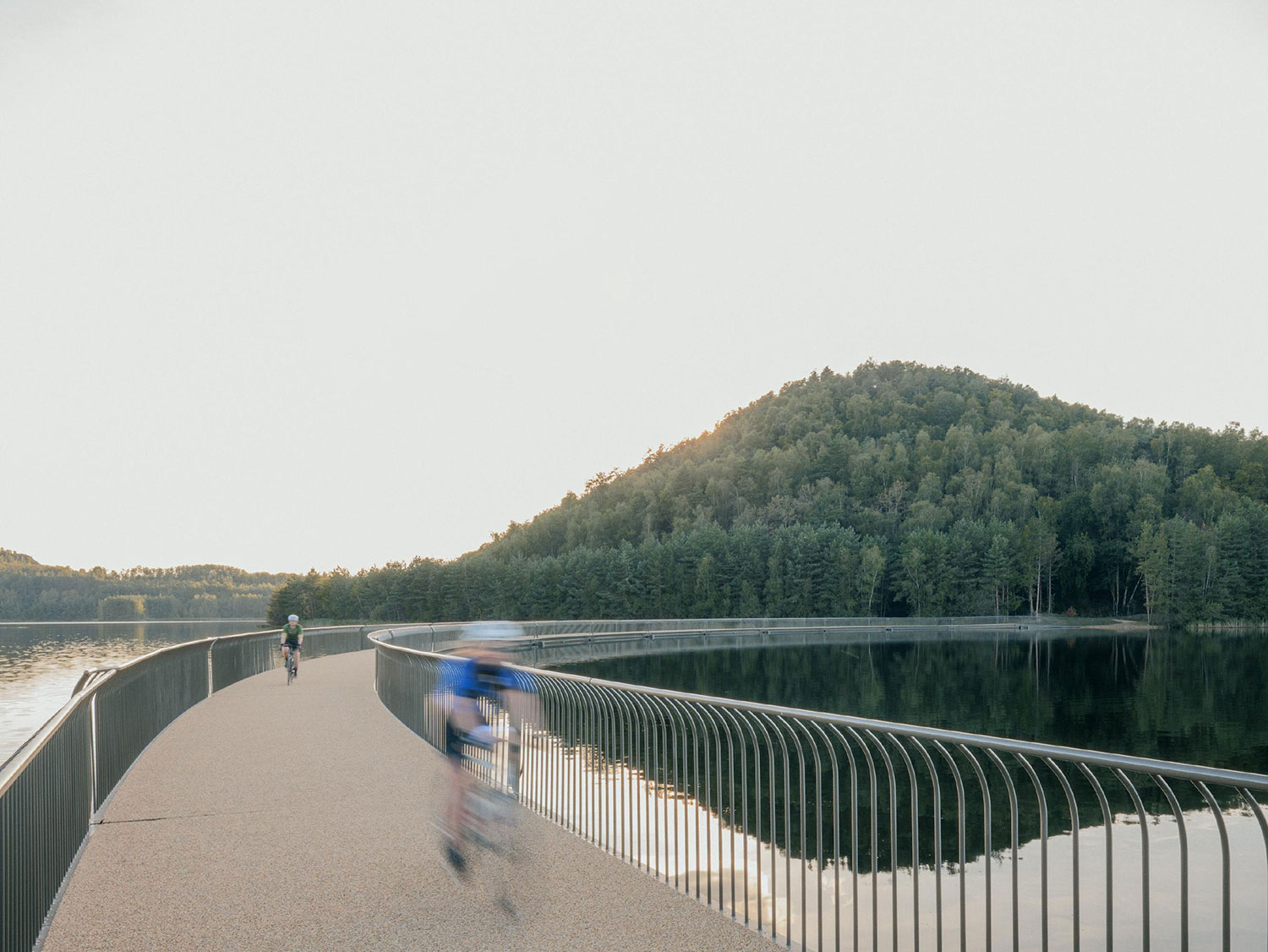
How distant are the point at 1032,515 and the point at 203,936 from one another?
14094 cm

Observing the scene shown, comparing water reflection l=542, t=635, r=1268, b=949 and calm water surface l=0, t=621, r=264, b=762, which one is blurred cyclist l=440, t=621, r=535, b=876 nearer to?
water reflection l=542, t=635, r=1268, b=949

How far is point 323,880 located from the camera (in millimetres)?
7145

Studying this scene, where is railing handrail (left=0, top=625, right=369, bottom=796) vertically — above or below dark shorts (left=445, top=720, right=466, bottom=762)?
above

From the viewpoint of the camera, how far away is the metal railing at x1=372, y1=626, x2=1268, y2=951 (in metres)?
4.69

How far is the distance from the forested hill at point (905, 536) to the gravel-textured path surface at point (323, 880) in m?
106

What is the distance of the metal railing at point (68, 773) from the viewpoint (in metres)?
5.29

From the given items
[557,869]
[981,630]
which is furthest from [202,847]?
[981,630]

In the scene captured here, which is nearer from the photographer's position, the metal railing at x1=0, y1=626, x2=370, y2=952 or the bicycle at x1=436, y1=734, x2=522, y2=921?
the metal railing at x1=0, y1=626, x2=370, y2=952

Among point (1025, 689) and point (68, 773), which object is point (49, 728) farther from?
point (1025, 689)

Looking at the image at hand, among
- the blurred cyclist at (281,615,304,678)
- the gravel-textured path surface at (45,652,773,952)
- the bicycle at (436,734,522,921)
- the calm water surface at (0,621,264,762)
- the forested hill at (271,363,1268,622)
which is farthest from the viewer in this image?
the forested hill at (271,363,1268,622)

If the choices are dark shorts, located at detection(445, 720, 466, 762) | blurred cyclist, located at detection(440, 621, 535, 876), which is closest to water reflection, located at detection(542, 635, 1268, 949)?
blurred cyclist, located at detection(440, 621, 535, 876)

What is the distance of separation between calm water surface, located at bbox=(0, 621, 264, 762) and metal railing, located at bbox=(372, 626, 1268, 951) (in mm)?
11489

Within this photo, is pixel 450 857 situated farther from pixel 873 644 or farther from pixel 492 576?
pixel 492 576

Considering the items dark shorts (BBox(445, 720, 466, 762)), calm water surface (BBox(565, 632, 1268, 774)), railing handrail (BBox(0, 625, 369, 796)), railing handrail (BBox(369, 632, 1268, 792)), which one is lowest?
calm water surface (BBox(565, 632, 1268, 774))
